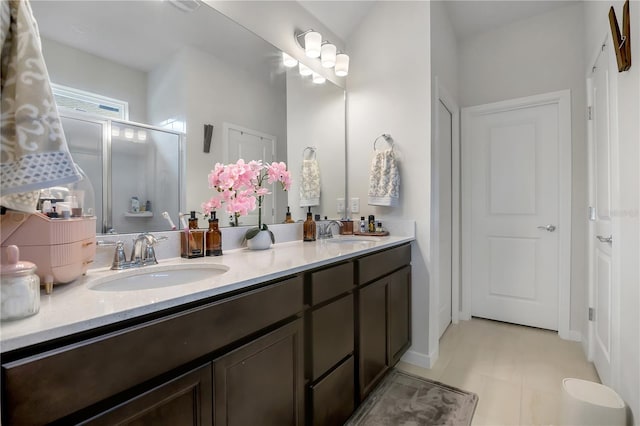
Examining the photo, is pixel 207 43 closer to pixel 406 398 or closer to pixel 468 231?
pixel 406 398

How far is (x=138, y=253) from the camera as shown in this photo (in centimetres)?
115

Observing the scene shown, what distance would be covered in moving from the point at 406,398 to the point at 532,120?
2465mm

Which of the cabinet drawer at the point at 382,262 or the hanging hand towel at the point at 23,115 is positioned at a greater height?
the hanging hand towel at the point at 23,115

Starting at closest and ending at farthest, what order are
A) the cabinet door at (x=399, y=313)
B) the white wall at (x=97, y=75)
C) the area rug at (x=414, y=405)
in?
1. the white wall at (x=97, y=75)
2. the area rug at (x=414, y=405)
3. the cabinet door at (x=399, y=313)

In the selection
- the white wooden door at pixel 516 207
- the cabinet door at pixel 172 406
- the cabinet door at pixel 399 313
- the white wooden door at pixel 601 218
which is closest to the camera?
the cabinet door at pixel 172 406

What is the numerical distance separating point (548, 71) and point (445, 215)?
1461mm

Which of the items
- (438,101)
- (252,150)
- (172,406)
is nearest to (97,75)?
(252,150)

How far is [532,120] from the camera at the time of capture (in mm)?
2703

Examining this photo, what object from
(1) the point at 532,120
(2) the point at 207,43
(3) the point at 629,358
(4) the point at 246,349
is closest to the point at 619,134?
(3) the point at 629,358

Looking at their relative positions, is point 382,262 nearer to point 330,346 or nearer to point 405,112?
point 330,346

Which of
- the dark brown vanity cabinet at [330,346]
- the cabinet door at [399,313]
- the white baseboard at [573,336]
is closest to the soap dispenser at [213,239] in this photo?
the dark brown vanity cabinet at [330,346]

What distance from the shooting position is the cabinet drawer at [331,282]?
1248 millimetres

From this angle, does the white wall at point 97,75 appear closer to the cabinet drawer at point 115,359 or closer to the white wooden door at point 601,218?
the cabinet drawer at point 115,359

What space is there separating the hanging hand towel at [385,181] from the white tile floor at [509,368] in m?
1.15
